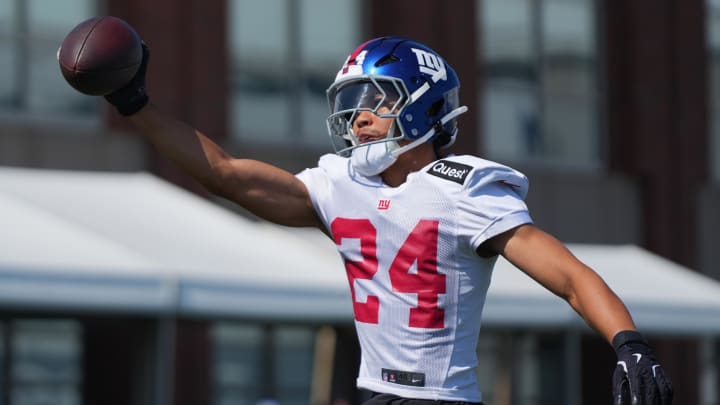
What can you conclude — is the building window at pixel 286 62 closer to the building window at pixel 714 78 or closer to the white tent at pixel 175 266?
the white tent at pixel 175 266

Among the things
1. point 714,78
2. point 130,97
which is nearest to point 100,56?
point 130,97

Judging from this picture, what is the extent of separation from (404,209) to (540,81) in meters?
13.2

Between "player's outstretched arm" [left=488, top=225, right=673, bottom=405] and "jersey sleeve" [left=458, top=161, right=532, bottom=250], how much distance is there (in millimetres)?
41

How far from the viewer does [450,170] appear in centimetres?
420

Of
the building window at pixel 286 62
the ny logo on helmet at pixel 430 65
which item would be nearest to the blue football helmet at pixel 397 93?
the ny logo on helmet at pixel 430 65

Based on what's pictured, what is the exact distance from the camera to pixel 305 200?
451 cm

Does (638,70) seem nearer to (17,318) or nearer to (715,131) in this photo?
(715,131)

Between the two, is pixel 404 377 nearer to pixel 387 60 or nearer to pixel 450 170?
pixel 450 170

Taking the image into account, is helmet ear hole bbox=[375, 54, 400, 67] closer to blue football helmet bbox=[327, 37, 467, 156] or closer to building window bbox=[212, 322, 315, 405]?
blue football helmet bbox=[327, 37, 467, 156]

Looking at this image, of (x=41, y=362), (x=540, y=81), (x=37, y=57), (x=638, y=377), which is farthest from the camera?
(x=540, y=81)

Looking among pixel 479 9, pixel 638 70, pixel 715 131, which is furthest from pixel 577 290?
pixel 715 131

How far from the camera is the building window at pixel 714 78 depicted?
1853 cm

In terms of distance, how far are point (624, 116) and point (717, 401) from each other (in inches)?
157

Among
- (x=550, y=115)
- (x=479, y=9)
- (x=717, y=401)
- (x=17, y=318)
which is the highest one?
(x=479, y=9)
